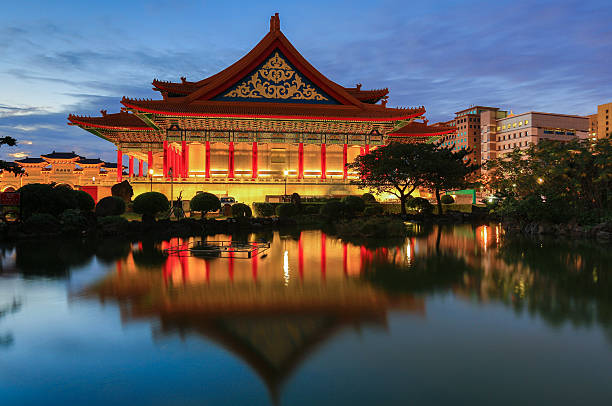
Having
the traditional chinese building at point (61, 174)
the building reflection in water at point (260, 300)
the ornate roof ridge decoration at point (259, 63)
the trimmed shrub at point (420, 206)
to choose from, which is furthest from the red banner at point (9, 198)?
the trimmed shrub at point (420, 206)

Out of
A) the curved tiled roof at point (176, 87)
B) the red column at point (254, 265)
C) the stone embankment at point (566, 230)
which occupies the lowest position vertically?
the red column at point (254, 265)

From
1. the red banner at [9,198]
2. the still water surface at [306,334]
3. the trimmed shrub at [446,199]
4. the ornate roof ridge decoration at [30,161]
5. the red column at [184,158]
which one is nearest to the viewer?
the still water surface at [306,334]

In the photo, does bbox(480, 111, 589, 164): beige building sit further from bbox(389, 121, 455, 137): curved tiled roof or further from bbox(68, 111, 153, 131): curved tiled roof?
bbox(68, 111, 153, 131): curved tiled roof

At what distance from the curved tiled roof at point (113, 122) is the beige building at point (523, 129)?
8282 cm

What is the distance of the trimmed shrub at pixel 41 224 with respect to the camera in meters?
21.0

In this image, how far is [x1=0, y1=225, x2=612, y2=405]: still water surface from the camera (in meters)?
4.81

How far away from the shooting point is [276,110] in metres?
40.4

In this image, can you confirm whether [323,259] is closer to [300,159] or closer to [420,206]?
[420,206]

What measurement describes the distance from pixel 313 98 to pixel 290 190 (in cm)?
1036

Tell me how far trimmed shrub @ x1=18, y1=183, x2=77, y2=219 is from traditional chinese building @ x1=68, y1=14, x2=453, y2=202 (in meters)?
14.8

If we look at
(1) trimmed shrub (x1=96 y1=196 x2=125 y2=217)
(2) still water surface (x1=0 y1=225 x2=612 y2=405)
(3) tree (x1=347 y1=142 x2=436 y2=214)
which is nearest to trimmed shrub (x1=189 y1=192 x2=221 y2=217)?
(1) trimmed shrub (x1=96 y1=196 x2=125 y2=217)

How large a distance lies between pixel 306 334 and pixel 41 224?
20.4 meters

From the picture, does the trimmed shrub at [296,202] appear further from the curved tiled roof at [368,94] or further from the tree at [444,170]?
the curved tiled roof at [368,94]

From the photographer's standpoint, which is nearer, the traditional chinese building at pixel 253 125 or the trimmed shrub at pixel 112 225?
the trimmed shrub at pixel 112 225
